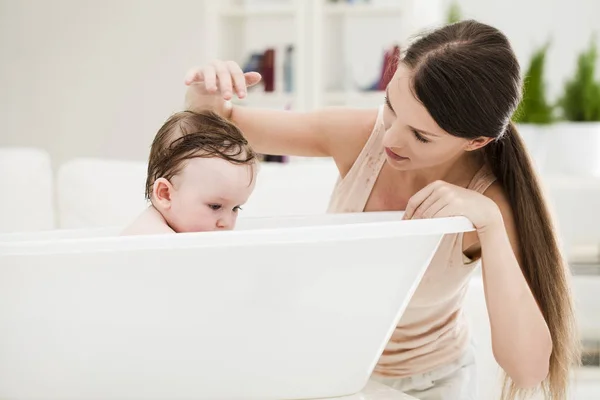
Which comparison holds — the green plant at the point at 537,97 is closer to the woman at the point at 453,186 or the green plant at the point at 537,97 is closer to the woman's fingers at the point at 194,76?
the woman at the point at 453,186

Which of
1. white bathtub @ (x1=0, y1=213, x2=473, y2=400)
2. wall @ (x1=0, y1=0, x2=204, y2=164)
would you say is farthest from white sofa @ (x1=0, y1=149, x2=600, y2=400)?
wall @ (x1=0, y1=0, x2=204, y2=164)

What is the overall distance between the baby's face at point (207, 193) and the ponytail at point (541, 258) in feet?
1.39

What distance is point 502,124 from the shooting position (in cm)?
109

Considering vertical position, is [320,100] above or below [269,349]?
below

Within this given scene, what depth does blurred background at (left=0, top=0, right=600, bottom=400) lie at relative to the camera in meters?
3.36

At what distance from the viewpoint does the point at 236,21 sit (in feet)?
13.3

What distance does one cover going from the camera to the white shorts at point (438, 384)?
134cm

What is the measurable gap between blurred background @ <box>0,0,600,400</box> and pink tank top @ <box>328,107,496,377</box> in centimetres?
197

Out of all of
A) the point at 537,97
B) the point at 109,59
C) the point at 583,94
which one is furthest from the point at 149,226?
the point at 109,59

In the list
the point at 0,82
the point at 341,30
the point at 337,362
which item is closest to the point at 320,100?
the point at 341,30

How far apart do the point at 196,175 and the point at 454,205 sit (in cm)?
32

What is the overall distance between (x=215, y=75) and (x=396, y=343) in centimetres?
55

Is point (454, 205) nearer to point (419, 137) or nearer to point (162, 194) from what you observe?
point (419, 137)

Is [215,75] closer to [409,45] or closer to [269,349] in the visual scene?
[409,45]
